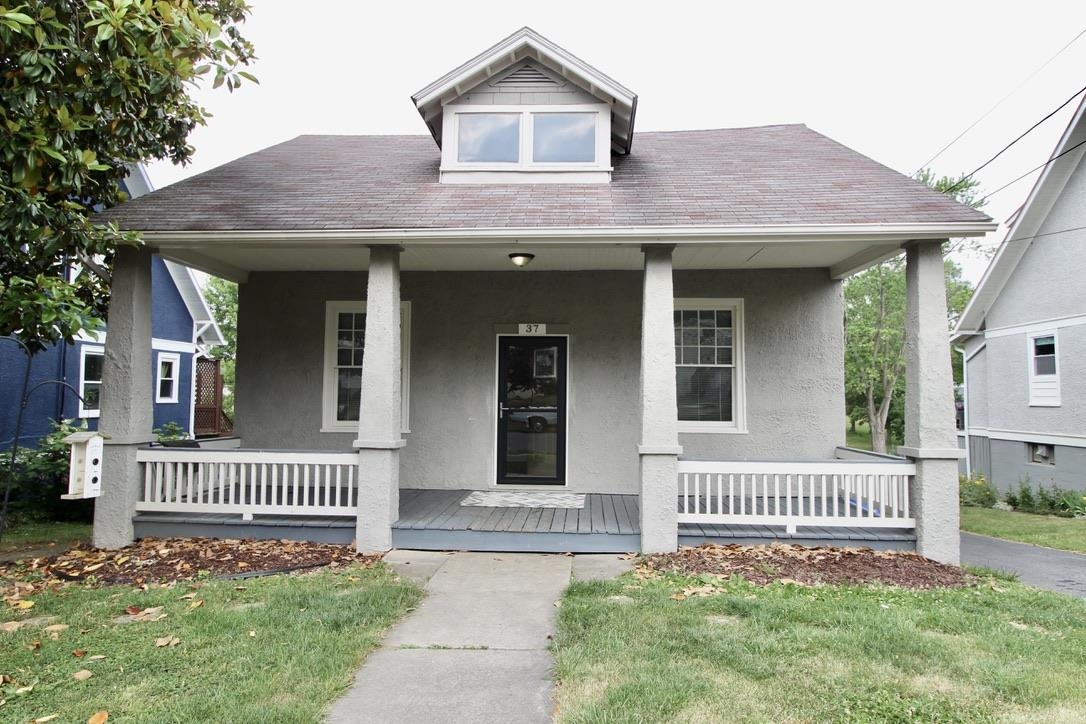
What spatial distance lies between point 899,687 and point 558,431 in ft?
16.5

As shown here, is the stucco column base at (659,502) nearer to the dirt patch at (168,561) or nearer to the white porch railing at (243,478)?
the dirt patch at (168,561)

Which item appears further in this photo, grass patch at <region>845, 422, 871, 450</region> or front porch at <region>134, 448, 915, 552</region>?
grass patch at <region>845, 422, 871, 450</region>

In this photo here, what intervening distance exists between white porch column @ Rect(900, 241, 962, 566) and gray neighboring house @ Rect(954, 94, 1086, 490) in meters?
8.80

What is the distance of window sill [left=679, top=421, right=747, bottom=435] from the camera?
25.3ft

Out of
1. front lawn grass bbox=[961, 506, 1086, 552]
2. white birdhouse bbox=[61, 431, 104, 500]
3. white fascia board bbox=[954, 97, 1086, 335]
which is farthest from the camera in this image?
white fascia board bbox=[954, 97, 1086, 335]

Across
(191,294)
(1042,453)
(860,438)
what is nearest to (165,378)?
(191,294)

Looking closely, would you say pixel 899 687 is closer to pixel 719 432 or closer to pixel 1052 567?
pixel 1052 567

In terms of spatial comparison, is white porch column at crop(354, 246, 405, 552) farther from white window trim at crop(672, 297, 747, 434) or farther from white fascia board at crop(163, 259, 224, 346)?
white fascia board at crop(163, 259, 224, 346)

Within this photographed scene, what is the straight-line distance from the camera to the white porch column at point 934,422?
5672 millimetres

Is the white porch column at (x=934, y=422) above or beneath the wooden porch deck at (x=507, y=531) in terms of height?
above

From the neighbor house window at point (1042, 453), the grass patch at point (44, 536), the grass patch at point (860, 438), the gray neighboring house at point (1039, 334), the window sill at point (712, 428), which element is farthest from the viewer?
the grass patch at point (860, 438)

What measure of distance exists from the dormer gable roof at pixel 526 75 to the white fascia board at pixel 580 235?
231 cm

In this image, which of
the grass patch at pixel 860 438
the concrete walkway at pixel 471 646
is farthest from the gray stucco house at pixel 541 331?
the grass patch at pixel 860 438

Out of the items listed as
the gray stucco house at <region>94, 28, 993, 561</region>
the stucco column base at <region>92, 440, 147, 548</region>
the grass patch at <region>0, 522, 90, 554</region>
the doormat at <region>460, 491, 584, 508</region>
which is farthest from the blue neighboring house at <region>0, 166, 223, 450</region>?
the doormat at <region>460, 491, 584, 508</region>
